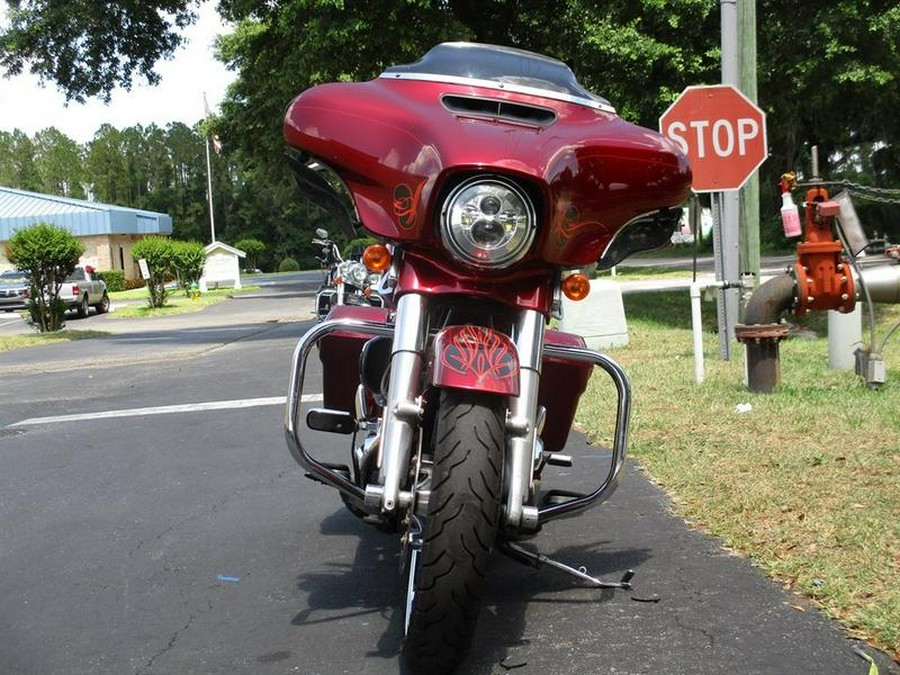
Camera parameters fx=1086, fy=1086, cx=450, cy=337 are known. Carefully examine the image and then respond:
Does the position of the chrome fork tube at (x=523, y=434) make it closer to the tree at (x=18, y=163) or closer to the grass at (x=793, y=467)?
the grass at (x=793, y=467)

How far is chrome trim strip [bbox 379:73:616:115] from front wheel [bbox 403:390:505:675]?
3.84 ft

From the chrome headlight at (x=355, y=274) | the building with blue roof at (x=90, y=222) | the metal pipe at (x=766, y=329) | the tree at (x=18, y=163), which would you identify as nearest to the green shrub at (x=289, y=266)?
the building with blue roof at (x=90, y=222)

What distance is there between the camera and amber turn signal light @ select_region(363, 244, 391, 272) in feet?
12.2

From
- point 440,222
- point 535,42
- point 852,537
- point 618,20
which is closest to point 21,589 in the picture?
point 440,222

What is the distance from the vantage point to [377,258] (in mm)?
3730

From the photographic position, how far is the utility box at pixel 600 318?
12.2 metres

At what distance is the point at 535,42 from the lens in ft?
63.9

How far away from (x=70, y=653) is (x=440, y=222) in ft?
6.32

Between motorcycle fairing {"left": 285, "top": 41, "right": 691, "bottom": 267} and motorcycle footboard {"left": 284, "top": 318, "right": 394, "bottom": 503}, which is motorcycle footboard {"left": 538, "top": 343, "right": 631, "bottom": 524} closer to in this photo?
motorcycle fairing {"left": 285, "top": 41, "right": 691, "bottom": 267}

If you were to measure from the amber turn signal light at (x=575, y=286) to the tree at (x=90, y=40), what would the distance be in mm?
16794

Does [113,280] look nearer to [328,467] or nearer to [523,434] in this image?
[328,467]

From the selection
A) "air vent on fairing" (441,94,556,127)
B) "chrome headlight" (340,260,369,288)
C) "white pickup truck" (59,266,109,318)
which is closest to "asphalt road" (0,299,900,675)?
"air vent on fairing" (441,94,556,127)

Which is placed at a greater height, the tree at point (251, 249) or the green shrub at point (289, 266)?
the tree at point (251, 249)

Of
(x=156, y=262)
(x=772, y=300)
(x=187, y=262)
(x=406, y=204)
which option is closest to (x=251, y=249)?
(x=187, y=262)
